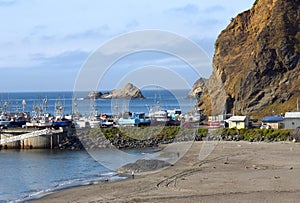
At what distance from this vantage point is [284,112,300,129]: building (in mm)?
65188

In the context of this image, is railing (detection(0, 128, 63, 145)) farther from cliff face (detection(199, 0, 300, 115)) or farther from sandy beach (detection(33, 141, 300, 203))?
cliff face (detection(199, 0, 300, 115))

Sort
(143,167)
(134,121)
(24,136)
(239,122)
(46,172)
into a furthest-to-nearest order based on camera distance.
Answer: (134,121) → (239,122) → (24,136) → (46,172) → (143,167)

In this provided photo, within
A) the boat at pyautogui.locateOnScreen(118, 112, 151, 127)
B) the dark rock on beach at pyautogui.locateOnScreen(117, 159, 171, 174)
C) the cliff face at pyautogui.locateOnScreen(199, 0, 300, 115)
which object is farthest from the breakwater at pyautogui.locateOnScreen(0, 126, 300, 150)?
the dark rock on beach at pyautogui.locateOnScreen(117, 159, 171, 174)

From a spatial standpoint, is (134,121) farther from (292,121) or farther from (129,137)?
(292,121)

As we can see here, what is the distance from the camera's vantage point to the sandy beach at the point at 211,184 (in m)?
29.6

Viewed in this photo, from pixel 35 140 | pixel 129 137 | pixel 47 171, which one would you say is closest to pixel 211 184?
pixel 47 171

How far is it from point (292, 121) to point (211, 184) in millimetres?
34211

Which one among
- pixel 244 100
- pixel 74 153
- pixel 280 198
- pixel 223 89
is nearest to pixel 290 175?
pixel 280 198

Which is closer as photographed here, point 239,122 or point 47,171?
point 47,171

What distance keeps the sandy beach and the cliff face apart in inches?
1291

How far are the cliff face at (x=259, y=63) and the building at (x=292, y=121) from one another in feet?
35.4

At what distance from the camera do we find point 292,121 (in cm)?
6550

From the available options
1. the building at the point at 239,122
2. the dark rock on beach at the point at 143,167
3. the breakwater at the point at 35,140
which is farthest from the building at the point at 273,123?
the dark rock on beach at the point at 143,167

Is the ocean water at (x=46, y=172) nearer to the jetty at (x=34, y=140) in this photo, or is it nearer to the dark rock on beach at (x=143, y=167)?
the dark rock on beach at (x=143, y=167)
